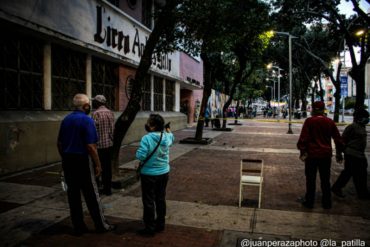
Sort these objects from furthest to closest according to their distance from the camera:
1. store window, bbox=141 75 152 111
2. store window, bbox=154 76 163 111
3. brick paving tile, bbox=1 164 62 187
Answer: store window, bbox=154 76 163 111 → store window, bbox=141 75 152 111 → brick paving tile, bbox=1 164 62 187

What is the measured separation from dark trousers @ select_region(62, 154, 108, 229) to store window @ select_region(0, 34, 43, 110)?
184 inches

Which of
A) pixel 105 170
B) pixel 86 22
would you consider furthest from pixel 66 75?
pixel 105 170

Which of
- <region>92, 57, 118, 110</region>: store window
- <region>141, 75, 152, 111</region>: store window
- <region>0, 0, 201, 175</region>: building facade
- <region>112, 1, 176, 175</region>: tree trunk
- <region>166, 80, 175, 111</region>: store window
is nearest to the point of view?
<region>112, 1, 176, 175</region>: tree trunk

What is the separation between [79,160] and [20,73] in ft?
17.2

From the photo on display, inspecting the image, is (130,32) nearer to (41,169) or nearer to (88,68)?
(88,68)

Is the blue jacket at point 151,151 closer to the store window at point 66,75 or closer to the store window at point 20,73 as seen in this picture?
the store window at point 20,73

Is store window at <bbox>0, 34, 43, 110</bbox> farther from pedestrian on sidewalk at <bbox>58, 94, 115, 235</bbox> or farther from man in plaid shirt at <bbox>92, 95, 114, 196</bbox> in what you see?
pedestrian on sidewalk at <bbox>58, 94, 115, 235</bbox>

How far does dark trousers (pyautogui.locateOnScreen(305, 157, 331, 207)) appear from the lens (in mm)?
5734

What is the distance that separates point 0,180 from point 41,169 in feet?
Answer: 4.45

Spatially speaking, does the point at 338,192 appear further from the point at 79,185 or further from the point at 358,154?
the point at 79,185

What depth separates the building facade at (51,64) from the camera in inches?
318

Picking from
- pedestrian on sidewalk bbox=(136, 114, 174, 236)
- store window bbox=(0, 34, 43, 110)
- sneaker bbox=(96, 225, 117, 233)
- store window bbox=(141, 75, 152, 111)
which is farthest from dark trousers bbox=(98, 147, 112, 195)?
store window bbox=(141, 75, 152, 111)

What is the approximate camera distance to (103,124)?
641 centimetres

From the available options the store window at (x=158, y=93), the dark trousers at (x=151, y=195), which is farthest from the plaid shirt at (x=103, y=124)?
the store window at (x=158, y=93)
